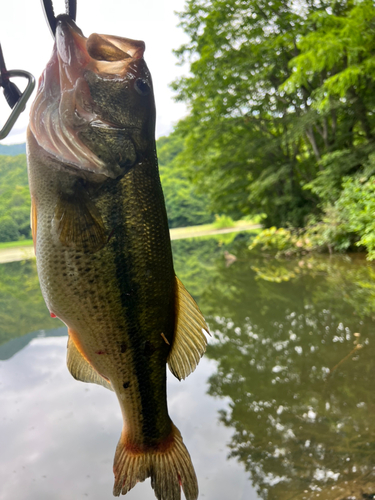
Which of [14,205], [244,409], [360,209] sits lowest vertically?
[244,409]

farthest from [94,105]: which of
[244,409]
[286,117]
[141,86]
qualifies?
[286,117]

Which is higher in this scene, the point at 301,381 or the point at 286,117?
the point at 286,117

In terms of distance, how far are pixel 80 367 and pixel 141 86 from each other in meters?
0.82

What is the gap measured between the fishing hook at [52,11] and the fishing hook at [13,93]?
5.6 inches

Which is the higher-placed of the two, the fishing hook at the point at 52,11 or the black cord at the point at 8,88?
the fishing hook at the point at 52,11

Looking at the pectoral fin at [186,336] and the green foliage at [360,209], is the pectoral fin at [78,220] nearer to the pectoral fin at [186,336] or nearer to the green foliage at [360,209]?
the pectoral fin at [186,336]

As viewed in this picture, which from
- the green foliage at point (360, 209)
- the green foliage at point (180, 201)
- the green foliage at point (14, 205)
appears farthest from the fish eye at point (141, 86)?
the green foliage at point (180, 201)

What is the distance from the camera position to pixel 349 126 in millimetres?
11945

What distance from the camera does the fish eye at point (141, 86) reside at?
1037 millimetres

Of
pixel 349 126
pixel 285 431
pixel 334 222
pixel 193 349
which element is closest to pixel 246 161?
pixel 349 126

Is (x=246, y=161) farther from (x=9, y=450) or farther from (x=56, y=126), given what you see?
(x=56, y=126)

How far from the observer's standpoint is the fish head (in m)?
0.95

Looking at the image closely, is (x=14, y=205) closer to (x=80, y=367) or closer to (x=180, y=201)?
(x=80, y=367)

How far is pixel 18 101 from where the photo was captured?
3.03ft
